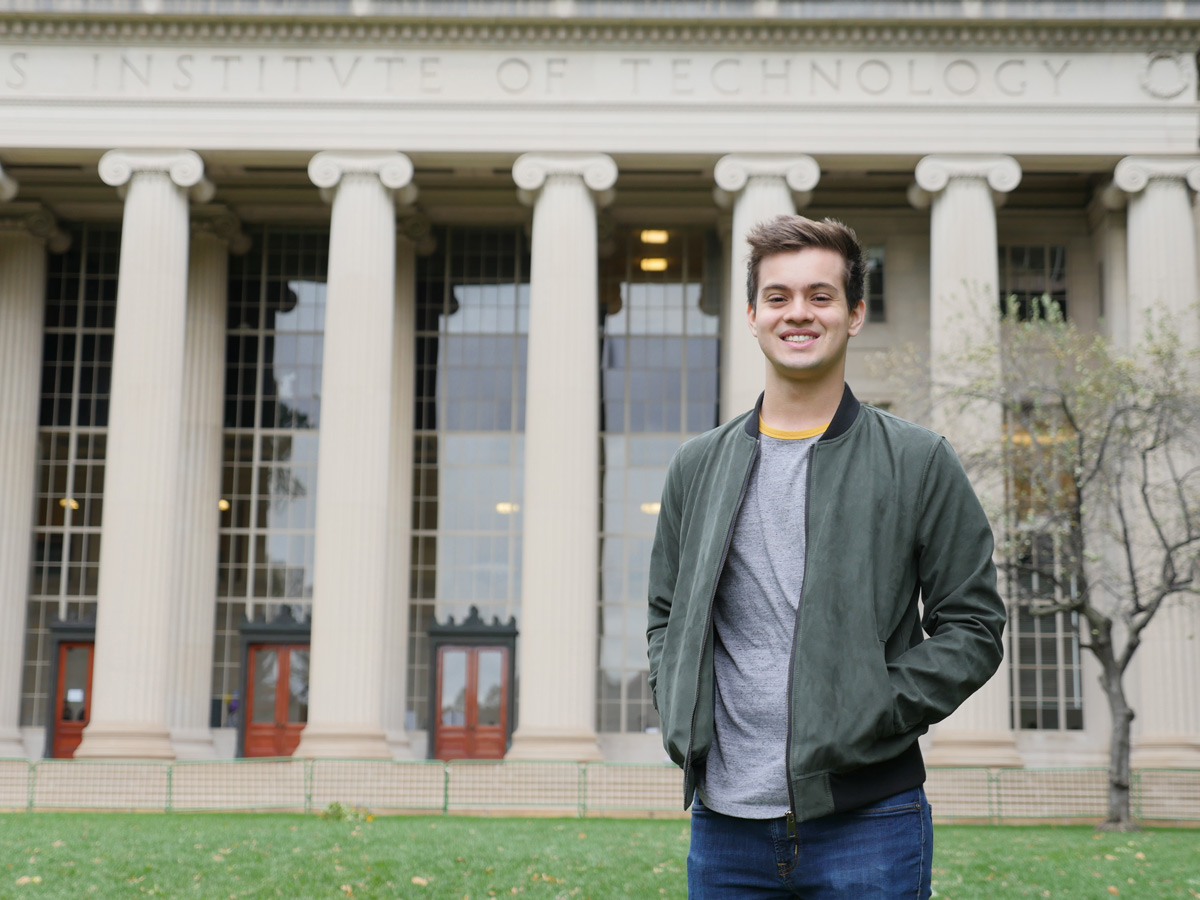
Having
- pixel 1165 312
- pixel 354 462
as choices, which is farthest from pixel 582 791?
pixel 1165 312

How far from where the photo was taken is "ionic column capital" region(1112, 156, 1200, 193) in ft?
99.5

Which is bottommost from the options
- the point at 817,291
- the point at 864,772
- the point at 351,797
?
the point at 351,797

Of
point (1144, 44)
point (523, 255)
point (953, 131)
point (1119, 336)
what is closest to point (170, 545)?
point (523, 255)

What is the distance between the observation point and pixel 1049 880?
14.1 m

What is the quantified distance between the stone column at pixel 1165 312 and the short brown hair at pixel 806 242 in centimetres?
2573

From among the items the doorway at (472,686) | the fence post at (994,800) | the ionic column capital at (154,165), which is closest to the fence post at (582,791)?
the fence post at (994,800)

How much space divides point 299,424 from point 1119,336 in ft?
67.2

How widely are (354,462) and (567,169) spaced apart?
8022 mm

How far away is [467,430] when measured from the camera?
1423 inches

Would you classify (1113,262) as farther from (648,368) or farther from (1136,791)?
(1136,791)

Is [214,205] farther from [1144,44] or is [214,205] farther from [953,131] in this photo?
[1144,44]

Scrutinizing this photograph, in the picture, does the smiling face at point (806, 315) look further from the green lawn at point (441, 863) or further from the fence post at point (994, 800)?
the fence post at point (994, 800)

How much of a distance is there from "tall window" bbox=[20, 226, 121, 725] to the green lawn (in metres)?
17.4

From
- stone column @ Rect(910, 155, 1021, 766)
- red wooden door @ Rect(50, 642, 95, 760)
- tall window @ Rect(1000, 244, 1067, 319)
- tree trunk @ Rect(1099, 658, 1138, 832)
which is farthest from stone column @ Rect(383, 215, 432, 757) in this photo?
tree trunk @ Rect(1099, 658, 1138, 832)
